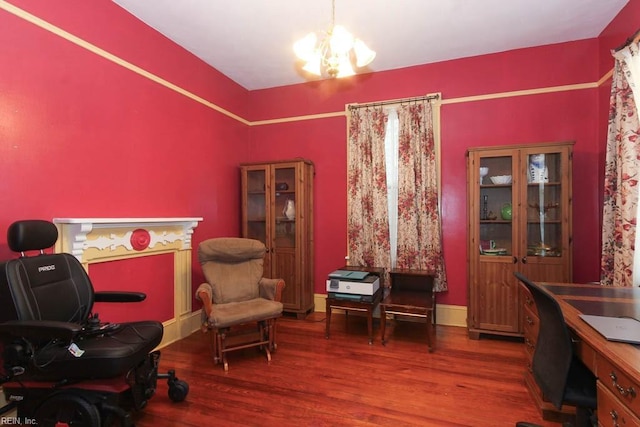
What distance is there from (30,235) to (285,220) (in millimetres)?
2452

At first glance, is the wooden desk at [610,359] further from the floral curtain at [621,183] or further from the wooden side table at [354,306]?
the wooden side table at [354,306]

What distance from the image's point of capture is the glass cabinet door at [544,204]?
2.98 m

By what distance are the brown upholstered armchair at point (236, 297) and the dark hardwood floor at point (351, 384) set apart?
0.47ft

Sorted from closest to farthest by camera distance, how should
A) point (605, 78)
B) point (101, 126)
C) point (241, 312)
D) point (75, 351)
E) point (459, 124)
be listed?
point (75, 351)
point (101, 126)
point (241, 312)
point (605, 78)
point (459, 124)

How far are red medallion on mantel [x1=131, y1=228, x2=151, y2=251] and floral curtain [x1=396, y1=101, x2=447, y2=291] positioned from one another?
8.66 ft

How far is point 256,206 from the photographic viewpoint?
13.1ft

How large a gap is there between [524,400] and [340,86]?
11.8 feet

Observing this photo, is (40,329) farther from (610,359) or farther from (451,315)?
(451,315)

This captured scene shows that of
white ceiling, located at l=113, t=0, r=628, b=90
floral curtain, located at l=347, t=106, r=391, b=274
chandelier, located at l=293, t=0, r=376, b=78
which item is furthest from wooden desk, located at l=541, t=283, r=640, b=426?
white ceiling, located at l=113, t=0, r=628, b=90

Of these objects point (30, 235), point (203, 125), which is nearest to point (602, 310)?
point (30, 235)

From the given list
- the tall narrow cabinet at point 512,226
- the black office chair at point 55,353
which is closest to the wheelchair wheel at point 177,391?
the black office chair at point 55,353

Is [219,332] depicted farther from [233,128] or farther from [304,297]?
[233,128]

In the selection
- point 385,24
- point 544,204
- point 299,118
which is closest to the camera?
point 385,24

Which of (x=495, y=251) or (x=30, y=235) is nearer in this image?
(x=30, y=235)
